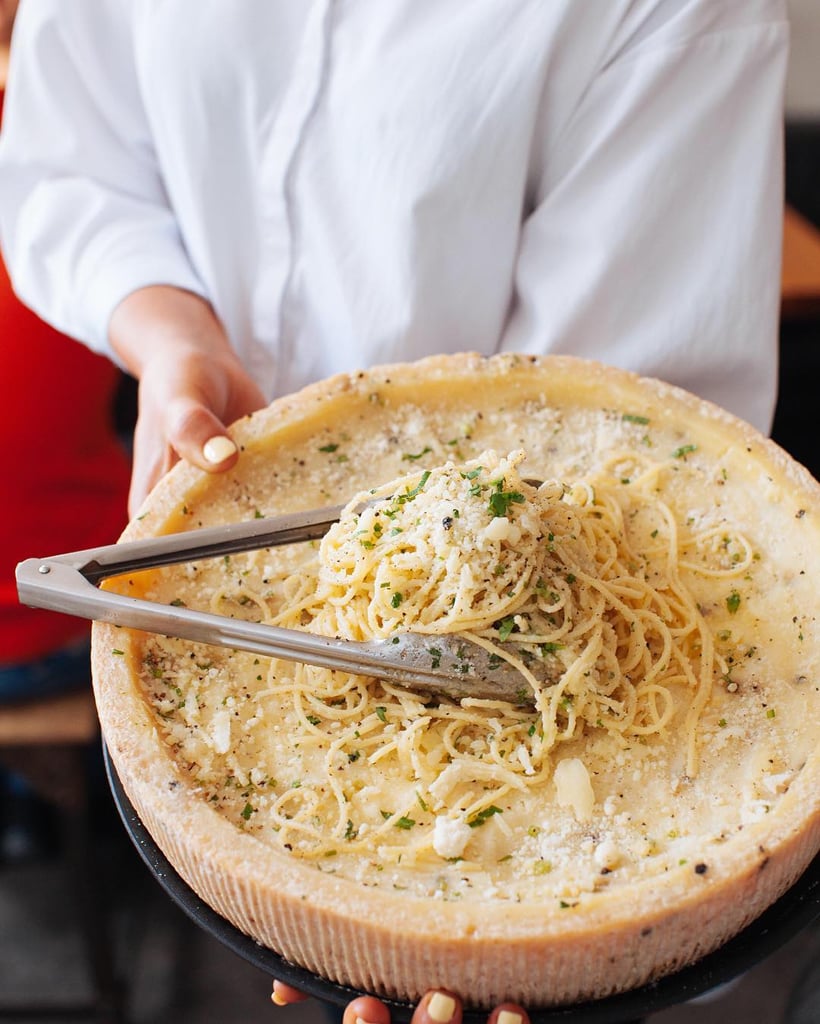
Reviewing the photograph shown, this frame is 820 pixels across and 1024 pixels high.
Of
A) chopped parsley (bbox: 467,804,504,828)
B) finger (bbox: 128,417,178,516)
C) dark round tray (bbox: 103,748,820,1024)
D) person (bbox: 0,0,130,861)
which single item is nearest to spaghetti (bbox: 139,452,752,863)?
chopped parsley (bbox: 467,804,504,828)

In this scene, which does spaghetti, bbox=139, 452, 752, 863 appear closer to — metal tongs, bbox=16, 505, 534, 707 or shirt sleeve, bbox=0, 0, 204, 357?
metal tongs, bbox=16, 505, 534, 707

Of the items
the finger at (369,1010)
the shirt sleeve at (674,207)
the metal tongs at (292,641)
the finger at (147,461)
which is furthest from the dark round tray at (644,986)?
the shirt sleeve at (674,207)

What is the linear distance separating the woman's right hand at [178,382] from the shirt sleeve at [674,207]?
57 centimetres

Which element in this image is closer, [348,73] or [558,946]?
[558,946]

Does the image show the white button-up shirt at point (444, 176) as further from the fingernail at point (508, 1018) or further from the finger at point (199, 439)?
the fingernail at point (508, 1018)

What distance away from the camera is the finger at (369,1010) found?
114 centimetres

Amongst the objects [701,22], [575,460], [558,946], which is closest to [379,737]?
[558,946]

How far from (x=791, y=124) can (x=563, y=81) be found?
312 centimetres

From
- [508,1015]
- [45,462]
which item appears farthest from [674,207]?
[45,462]

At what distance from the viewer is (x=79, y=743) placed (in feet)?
8.21

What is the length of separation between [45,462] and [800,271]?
8.75ft

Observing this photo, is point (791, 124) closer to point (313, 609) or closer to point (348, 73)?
point (348, 73)

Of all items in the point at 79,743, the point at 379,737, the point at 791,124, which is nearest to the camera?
the point at 379,737

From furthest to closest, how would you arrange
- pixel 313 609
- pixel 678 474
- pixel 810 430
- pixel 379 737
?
pixel 810 430, pixel 678 474, pixel 313 609, pixel 379 737
